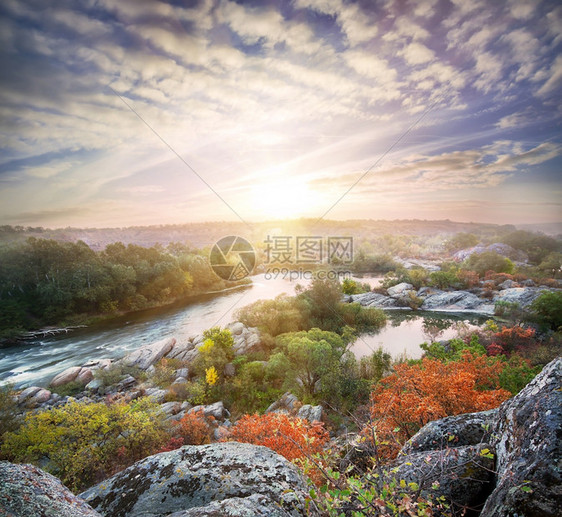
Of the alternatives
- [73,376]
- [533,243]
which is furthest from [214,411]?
[533,243]

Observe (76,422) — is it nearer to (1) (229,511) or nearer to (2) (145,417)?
(2) (145,417)

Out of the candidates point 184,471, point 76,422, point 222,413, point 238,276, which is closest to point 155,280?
point 238,276

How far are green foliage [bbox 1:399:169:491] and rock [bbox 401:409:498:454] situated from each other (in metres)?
7.02

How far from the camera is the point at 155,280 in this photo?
3028cm

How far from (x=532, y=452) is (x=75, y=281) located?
31500 millimetres

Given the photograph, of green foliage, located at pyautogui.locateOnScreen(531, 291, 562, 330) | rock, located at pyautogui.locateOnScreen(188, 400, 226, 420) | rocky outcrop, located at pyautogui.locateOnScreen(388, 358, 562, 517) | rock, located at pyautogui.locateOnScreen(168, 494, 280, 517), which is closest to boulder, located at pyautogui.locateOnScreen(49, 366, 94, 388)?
rock, located at pyautogui.locateOnScreen(188, 400, 226, 420)

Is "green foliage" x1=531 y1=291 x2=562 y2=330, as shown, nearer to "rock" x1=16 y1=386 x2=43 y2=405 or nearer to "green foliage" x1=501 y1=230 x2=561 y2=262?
"green foliage" x1=501 y1=230 x2=561 y2=262

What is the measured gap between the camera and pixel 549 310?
16.8m

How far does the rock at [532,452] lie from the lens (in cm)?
199

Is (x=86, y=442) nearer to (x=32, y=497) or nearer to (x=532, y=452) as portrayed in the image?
(x=32, y=497)

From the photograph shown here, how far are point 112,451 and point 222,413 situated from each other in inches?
188

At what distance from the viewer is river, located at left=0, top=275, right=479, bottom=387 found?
646 inches

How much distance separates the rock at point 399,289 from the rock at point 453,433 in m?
25.9

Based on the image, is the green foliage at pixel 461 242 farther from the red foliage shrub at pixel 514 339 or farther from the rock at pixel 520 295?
the red foliage shrub at pixel 514 339
